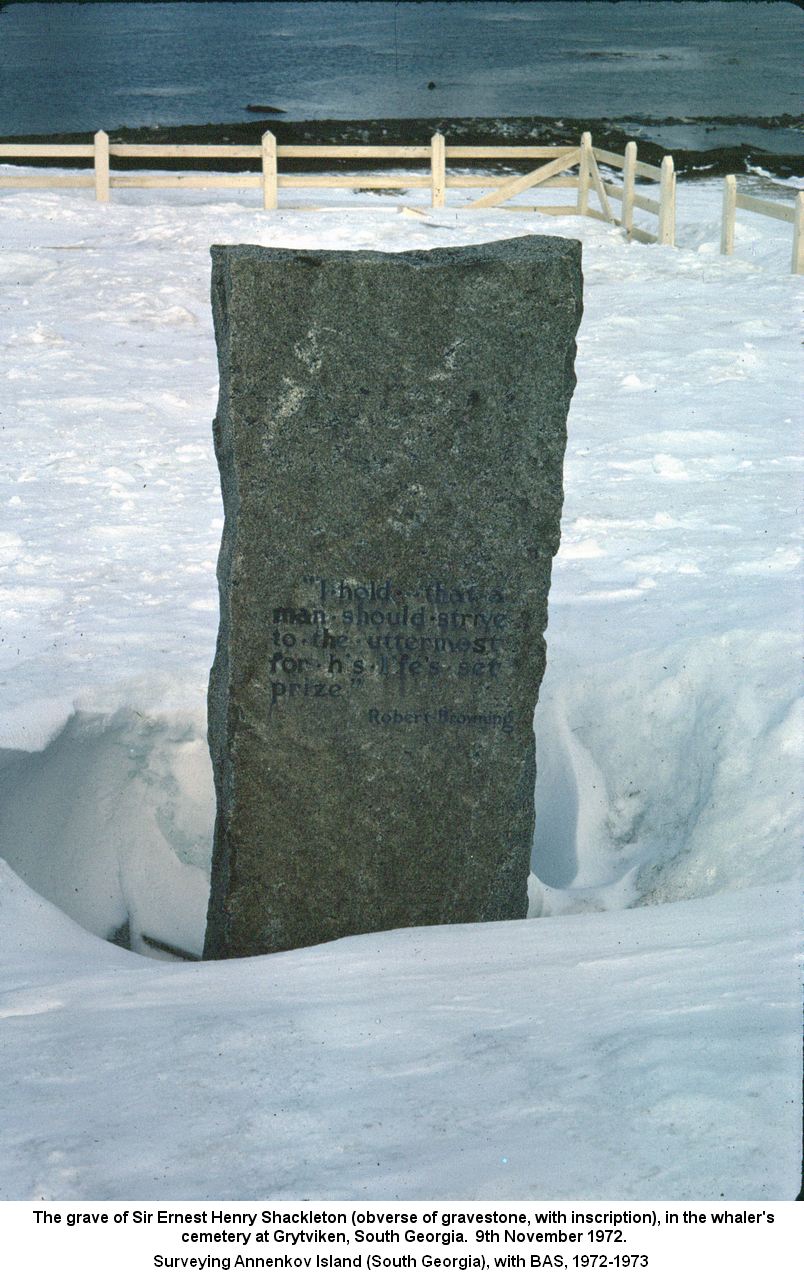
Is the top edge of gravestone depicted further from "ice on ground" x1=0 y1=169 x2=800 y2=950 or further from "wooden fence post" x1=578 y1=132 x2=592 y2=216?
"wooden fence post" x1=578 y1=132 x2=592 y2=216

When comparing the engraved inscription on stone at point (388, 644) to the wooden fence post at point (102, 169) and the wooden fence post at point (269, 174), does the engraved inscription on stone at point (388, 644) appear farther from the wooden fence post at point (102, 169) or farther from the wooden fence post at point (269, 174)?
the wooden fence post at point (102, 169)

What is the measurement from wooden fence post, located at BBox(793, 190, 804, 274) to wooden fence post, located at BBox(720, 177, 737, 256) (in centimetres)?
144

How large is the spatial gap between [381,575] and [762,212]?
39.4ft

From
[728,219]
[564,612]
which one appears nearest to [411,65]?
[728,219]

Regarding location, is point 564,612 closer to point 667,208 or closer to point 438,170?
point 667,208

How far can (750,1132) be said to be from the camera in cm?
242

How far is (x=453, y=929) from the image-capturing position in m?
3.92

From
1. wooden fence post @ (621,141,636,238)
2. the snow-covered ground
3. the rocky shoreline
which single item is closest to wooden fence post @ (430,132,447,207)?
wooden fence post @ (621,141,636,238)

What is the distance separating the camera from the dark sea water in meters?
51.3

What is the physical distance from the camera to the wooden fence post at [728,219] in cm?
1557

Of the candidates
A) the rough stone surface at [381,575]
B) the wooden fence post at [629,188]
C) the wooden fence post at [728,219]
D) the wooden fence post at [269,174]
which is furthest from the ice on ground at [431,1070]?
the wooden fence post at [269,174]

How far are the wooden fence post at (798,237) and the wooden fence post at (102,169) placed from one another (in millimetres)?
9980

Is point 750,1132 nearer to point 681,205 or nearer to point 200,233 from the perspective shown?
point 200,233
